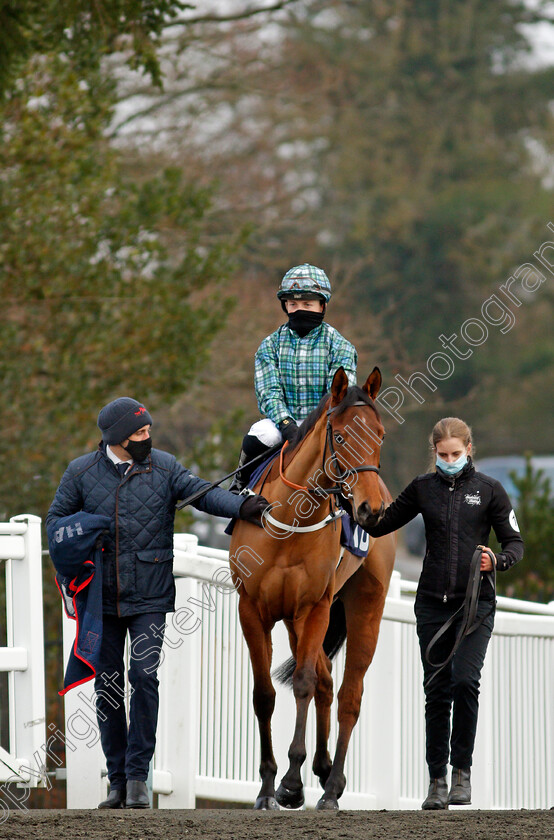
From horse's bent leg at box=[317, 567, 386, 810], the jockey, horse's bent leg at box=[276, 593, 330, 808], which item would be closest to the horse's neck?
the jockey

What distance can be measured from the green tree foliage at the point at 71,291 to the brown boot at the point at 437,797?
19.7 ft

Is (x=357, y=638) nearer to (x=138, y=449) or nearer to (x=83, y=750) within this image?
(x=83, y=750)

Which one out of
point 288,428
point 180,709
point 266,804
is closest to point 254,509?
point 288,428

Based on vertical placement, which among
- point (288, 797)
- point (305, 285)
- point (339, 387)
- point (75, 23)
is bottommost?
point (288, 797)

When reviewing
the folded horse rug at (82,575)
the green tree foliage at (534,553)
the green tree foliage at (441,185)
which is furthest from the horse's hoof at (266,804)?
the green tree foliage at (441,185)

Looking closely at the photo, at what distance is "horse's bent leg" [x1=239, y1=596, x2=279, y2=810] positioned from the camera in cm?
610

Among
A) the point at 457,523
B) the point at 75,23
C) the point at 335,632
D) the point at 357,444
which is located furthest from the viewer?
the point at 75,23

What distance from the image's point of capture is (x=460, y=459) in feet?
20.0

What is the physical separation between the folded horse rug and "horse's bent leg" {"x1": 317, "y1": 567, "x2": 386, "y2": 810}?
1476 mm

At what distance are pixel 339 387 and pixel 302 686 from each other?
1.43 m

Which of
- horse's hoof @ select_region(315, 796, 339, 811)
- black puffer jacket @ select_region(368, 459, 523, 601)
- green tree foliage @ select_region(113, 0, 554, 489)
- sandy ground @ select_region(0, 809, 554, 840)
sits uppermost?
green tree foliage @ select_region(113, 0, 554, 489)

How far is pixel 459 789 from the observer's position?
5961 millimetres

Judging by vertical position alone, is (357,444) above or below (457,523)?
above

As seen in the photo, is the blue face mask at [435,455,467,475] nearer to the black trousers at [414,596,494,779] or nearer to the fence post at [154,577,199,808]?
the black trousers at [414,596,494,779]
